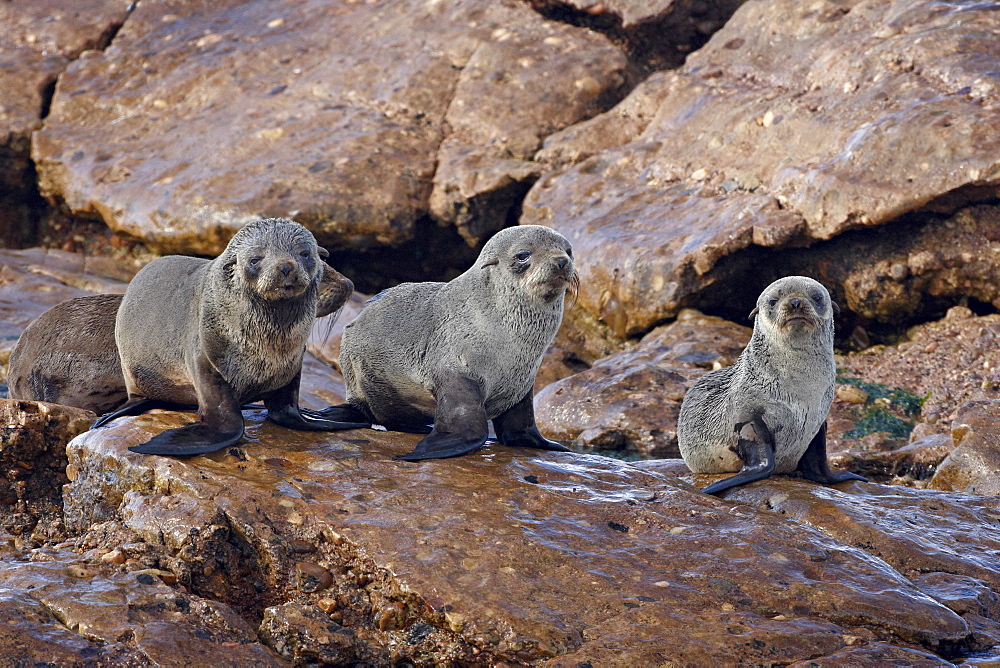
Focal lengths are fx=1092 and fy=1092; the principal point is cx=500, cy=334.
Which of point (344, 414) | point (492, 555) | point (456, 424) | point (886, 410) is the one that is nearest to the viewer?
point (492, 555)

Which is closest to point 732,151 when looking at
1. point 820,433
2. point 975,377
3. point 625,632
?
point 975,377

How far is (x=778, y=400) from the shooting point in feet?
22.3

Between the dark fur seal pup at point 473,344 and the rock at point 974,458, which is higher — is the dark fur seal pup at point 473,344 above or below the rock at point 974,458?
above

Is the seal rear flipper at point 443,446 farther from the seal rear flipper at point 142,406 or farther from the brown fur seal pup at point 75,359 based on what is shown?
the brown fur seal pup at point 75,359

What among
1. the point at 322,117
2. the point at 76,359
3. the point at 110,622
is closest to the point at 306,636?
the point at 110,622

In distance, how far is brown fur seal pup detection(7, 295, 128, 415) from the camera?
759 centimetres

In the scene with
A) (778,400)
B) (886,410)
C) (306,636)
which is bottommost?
(306,636)

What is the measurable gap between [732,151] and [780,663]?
8.28 m

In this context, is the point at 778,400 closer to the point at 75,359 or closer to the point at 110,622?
the point at 110,622

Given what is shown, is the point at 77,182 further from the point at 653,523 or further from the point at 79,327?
the point at 653,523

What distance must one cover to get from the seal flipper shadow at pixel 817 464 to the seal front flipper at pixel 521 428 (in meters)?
1.58

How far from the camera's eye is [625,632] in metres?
4.27

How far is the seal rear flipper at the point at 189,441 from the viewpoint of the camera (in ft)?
17.3

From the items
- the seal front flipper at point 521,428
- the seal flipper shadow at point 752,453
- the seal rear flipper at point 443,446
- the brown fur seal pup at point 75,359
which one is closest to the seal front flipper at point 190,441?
the seal rear flipper at point 443,446
